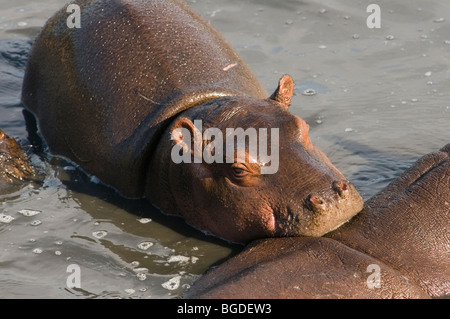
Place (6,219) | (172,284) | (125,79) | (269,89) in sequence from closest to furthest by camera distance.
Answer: (172,284), (6,219), (125,79), (269,89)

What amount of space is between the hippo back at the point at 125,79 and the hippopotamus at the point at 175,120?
14mm

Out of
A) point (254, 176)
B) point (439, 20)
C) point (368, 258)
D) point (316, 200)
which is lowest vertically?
point (439, 20)

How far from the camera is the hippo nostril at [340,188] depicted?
6.75m

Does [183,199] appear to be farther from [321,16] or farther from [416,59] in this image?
[321,16]

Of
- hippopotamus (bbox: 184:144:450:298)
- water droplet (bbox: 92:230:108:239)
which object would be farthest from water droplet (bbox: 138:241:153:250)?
hippopotamus (bbox: 184:144:450:298)

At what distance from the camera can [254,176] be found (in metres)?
6.96

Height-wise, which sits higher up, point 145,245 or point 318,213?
point 318,213

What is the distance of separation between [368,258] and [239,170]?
4.36ft

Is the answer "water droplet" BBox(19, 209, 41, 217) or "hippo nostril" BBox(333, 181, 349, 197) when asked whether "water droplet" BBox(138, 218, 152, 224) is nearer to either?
"water droplet" BBox(19, 209, 41, 217)

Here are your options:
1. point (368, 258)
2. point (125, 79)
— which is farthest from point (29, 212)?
point (368, 258)

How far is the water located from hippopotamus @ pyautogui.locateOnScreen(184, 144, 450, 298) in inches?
32.1

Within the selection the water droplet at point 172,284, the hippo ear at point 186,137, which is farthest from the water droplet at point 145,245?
the hippo ear at point 186,137

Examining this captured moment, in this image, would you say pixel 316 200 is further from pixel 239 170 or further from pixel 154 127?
pixel 154 127

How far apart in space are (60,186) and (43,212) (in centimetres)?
62
